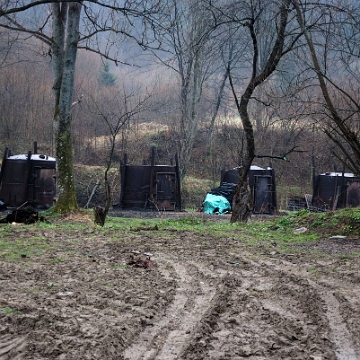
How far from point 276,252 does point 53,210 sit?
308 inches

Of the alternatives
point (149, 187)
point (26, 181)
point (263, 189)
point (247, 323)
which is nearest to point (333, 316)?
point (247, 323)

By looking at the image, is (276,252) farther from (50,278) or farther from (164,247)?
(50,278)

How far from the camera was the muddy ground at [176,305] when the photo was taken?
3.86 meters

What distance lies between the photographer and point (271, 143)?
1340 inches

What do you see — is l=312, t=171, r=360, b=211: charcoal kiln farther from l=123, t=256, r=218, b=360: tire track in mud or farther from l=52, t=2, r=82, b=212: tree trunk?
l=123, t=256, r=218, b=360: tire track in mud

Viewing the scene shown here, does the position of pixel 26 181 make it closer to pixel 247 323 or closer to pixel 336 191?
pixel 336 191

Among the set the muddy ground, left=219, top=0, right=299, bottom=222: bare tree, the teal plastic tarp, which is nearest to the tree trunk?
left=219, top=0, right=299, bottom=222: bare tree

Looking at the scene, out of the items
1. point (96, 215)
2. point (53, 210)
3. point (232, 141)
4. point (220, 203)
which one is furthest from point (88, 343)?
point (232, 141)

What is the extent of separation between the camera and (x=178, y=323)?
177 inches

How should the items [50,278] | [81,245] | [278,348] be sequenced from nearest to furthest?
[278,348], [50,278], [81,245]

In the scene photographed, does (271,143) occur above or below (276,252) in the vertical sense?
above

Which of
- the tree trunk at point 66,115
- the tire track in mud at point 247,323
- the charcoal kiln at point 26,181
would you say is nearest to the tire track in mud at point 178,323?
the tire track in mud at point 247,323

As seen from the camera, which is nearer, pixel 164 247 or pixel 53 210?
pixel 164 247

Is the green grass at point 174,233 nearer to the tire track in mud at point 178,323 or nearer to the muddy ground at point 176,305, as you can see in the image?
the muddy ground at point 176,305
